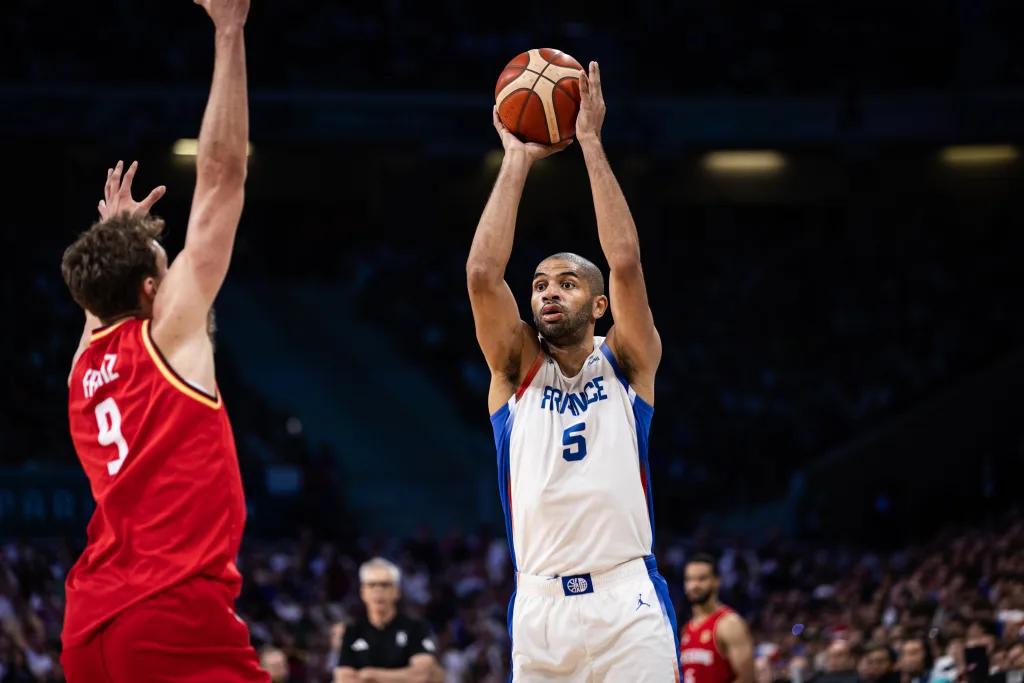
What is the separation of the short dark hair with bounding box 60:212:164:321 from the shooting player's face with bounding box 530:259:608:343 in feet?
6.85

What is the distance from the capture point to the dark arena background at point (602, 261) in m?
21.8

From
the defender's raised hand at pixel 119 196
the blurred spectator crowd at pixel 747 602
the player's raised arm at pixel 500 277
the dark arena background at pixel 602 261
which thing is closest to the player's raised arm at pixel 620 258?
the player's raised arm at pixel 500 277

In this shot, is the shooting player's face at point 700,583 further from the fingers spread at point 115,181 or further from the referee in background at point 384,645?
the fingers spread at point 115,181

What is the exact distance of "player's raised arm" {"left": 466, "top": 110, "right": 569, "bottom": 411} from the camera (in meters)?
5.84

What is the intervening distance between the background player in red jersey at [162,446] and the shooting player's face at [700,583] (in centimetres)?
507

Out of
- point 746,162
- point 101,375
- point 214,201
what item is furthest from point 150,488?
point 746,162

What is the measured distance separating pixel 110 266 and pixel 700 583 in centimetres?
553

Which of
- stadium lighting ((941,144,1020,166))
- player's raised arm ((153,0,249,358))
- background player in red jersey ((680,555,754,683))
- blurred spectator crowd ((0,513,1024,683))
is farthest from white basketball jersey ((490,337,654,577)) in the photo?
stadium lighting ((941,144,1020,166))

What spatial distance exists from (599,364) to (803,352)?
20.4 meters

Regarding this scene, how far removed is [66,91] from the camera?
2605 centimetres

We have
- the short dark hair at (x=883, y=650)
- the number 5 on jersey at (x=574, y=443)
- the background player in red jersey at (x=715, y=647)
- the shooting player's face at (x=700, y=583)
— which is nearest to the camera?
the number 5 on jersey at (x=574, y=443)

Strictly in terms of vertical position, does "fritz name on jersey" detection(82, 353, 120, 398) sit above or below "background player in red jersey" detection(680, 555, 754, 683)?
above

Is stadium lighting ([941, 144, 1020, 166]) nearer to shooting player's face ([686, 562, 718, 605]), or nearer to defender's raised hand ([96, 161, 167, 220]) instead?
shooting player's face ([686, 562, 718, 605])

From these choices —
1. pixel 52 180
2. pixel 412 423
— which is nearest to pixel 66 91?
pixel 52 180
